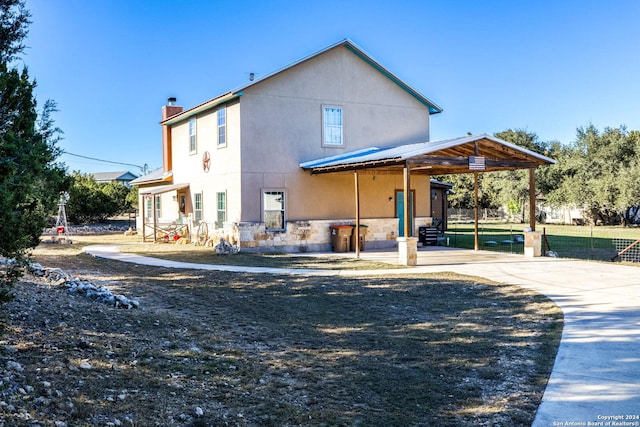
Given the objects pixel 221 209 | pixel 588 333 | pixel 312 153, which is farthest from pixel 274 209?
pixel 588 333

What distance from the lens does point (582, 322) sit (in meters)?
7.64

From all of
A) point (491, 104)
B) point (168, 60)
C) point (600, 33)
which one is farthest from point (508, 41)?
point (168, 60)

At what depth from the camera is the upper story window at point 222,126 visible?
19.8m

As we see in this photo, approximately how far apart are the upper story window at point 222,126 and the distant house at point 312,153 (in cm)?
4

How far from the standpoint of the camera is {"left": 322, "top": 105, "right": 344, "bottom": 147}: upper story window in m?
20.0

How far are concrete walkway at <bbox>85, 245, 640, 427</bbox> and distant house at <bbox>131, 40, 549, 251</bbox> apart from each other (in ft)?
11.6

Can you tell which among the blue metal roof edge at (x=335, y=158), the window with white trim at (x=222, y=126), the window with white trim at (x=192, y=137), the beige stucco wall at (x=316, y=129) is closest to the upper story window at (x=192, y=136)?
the window with white trim at (x=192, y=137)

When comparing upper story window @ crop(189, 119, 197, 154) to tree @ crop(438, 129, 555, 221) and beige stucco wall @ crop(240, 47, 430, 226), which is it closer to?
beige stucco wall @ crop(240, 47, 430, 226)

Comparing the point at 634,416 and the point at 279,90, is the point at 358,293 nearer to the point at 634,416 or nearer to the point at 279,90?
the point at 634,416

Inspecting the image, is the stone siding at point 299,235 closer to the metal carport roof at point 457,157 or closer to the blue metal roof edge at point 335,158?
the blue metal roof edge at point 335,158

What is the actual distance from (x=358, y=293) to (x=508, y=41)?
786 inches

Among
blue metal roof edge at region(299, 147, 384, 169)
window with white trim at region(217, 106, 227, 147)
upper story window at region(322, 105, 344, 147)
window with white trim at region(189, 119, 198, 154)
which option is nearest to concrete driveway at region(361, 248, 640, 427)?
blue metal roof edge at region(299, 147, 384, 169)

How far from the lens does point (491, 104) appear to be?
136ft

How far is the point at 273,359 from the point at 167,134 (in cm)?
2206
